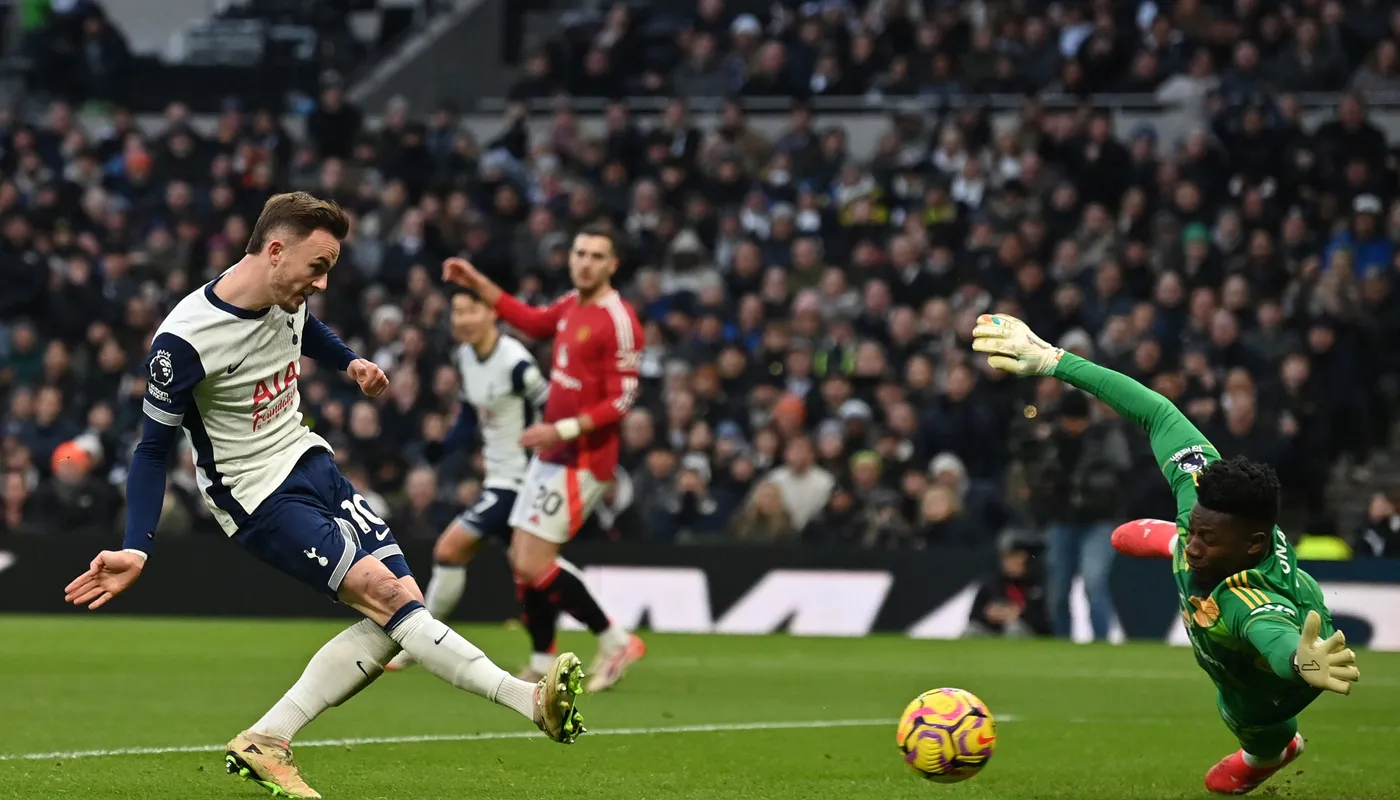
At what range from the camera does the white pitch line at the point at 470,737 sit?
817 cm

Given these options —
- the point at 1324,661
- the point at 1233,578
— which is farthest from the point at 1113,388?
the point at 1324,661

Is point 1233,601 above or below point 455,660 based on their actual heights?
above

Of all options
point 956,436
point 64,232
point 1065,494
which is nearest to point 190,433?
point 1065,494

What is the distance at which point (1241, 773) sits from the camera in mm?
7480

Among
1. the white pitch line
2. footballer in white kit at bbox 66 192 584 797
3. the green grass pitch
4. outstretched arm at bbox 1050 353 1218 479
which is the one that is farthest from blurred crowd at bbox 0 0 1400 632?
footballer in white kit at bbox 66 192 584 797

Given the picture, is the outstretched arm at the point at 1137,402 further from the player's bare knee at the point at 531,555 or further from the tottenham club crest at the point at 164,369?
the player's bare knee at the point at 531,555

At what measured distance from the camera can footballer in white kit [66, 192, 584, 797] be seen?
22.2 ft

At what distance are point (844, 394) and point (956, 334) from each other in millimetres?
1421

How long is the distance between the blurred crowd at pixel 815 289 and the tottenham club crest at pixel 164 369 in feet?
34.8

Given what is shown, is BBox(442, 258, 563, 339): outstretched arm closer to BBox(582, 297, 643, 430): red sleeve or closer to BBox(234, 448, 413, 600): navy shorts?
BBox(582, 297, 643, 430): red sleeve

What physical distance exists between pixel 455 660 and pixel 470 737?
233 centimetres

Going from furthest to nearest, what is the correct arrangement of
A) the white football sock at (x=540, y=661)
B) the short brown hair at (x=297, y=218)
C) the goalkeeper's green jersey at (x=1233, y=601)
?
the white football sock at (x=540, y=661) → the short brown hair at (x=297, y=218) → the goalkeeper's green jersey at (x=1233, y=601)

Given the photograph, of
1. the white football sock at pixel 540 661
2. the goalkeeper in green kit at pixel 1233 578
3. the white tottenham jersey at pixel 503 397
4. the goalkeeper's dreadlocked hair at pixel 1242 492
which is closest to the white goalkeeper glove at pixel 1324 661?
the goalkeeper in green kit at pixel 1233 578

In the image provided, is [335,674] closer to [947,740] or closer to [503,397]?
[947,740]
